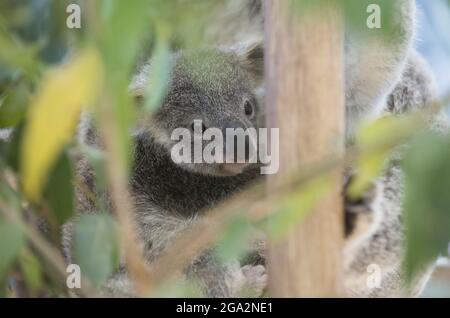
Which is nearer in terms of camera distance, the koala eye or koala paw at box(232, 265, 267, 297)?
koala paw at box(232, 265, 267, 297)

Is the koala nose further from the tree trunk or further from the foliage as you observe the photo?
the tree trunk

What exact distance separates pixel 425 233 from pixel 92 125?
4.34 ft

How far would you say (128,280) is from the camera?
190 centimetres

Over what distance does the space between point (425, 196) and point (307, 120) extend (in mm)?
231

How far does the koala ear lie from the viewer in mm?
2240

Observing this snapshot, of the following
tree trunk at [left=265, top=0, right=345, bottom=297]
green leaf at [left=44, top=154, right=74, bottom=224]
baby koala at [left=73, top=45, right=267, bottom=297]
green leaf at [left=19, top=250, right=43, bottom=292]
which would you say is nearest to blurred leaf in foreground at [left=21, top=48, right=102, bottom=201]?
tree trunk at [left=265, top=0, right=345, bottom=297]

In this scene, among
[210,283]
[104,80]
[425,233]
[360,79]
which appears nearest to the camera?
[104,80]

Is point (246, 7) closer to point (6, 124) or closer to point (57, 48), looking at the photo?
point (57, 48)

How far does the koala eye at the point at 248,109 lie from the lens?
6.92 feet

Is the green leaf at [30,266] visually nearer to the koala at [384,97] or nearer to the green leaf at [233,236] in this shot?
the green leaf at [233,236]

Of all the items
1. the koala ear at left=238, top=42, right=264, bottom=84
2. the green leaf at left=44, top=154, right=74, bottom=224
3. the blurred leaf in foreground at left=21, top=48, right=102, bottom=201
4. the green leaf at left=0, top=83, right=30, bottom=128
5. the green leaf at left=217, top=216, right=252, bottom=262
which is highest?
the koala ear at left=238, top=42, right=264, bottom=84

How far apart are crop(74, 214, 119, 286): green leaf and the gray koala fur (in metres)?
0.64

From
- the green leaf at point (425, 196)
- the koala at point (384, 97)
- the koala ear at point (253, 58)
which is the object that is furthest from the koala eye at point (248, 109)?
the green leaf at point (425, 196)
